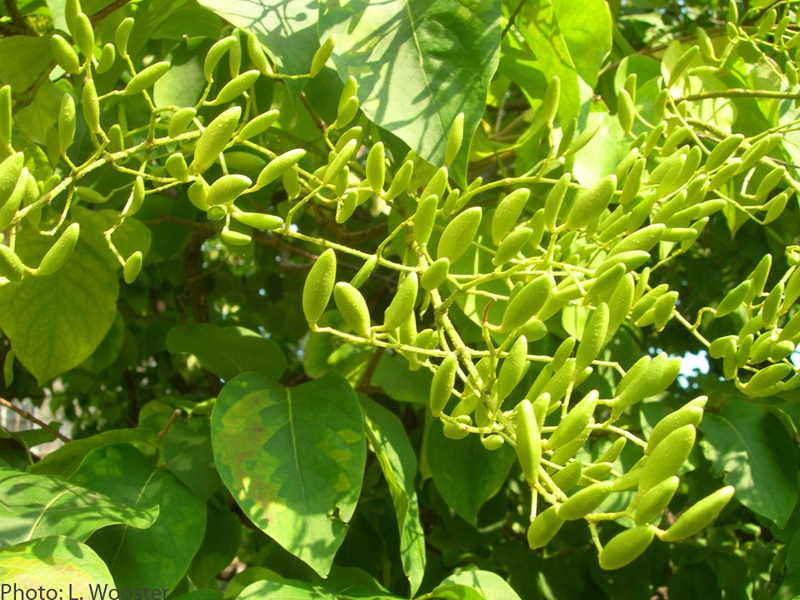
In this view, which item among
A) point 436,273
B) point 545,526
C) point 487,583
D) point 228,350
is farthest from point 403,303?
point 228,350

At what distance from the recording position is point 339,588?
61cm

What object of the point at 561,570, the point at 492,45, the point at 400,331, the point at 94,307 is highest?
the point at 492,45

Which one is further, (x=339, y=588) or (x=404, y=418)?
(x=404, y=418)

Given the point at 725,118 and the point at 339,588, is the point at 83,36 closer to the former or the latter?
the point at 339,588

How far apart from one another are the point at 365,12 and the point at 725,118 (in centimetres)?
44

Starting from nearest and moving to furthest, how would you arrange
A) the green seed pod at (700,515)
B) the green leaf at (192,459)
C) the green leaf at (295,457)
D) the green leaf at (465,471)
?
the green seed pod at (700,515) → the green leaf at (295,457) → the green leaf at (192,459) → the green leaf at (465,471)

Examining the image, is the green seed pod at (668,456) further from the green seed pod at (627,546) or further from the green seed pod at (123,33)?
the green seed pod at (123,33)

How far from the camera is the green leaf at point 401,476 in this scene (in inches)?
22.4

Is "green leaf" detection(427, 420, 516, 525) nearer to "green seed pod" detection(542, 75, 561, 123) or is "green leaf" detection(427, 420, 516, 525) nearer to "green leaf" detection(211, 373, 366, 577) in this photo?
"green leaf" detection(211, 373, 366, 577)

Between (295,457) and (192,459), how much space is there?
13 cm

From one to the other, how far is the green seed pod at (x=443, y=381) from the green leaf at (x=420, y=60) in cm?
16

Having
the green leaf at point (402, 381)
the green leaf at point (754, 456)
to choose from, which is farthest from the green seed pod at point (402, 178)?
the green leaf at point (754, 456)

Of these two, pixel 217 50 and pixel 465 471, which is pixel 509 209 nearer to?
pixel 217 50

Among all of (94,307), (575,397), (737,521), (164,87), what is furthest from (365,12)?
(737,521)
